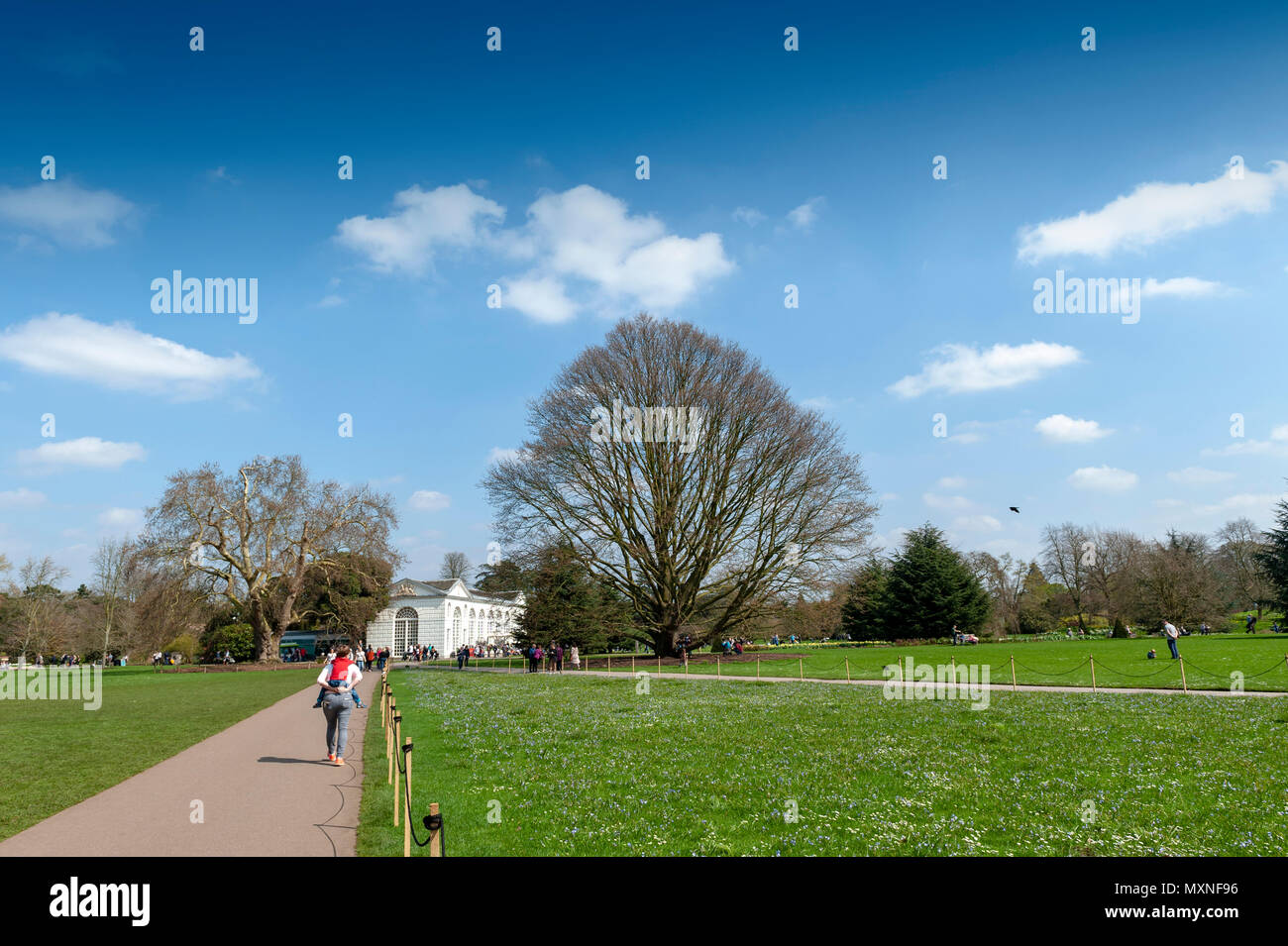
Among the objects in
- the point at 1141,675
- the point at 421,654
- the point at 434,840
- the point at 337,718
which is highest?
the point at 434,840

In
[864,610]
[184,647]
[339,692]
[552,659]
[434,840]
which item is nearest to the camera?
[434,840]

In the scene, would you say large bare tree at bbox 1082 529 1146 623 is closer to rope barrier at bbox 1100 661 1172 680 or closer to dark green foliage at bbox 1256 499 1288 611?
dark green foliage at bbox 1256 499 1288 611

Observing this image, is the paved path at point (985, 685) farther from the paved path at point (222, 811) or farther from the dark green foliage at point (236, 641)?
the dark green foliage at point (236, 641)

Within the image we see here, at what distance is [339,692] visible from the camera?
11992mm

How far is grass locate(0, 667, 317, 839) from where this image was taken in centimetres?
969

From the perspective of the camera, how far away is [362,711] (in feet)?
70.0

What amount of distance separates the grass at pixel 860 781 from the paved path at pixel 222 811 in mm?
495

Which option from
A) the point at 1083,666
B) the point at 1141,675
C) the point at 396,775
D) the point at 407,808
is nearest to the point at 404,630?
the point at 1083,666

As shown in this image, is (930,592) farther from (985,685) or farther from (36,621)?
(36,621)

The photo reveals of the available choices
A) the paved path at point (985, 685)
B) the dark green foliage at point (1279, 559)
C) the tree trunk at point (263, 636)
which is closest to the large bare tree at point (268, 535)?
the tree trunk at point (263, 636)

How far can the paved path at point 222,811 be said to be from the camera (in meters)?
7.21

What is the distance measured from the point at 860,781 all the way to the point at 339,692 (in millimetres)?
8399
